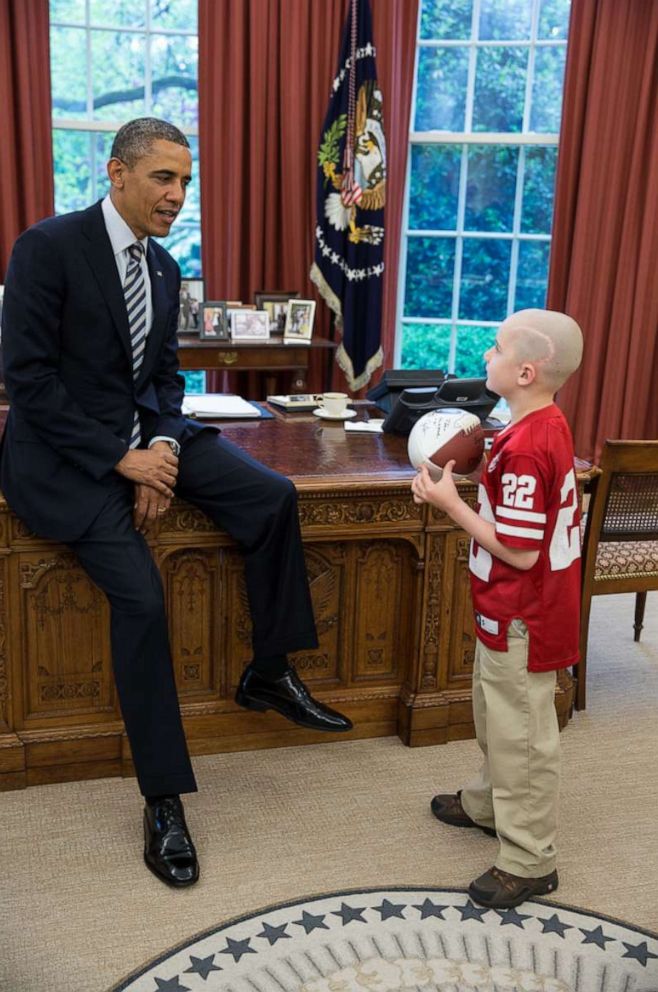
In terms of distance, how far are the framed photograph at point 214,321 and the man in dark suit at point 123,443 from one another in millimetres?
2485

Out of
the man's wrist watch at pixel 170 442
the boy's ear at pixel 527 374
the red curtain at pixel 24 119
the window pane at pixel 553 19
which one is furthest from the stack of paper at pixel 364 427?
the window pane at pixel 553 19

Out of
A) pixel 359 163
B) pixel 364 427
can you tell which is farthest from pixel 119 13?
pixel 364 427

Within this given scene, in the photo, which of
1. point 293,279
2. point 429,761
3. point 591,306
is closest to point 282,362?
point 293,279

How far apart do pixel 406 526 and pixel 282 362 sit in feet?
8.56

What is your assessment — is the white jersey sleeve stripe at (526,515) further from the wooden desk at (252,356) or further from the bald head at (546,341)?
the wooden desk at (252,356)

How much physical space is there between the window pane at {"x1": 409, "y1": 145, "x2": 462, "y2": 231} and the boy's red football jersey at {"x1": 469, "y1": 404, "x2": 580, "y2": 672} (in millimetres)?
4359

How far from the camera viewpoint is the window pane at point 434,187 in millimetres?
6230

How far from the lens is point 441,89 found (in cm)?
613

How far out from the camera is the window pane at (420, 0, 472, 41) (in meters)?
6.01

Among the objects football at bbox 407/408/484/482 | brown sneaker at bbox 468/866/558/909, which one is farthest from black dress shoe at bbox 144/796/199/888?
football at bbox 407/408/484/482

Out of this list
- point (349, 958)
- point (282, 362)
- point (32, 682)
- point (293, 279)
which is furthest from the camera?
point (293, 279)

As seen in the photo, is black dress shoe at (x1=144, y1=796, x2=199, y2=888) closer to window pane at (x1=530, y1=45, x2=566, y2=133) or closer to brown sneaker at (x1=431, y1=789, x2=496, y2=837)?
brown sneaker at (x1=431, y1=789, x2=496, y2=837)

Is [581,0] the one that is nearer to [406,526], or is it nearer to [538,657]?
[406,526]

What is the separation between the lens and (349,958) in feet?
7.10
